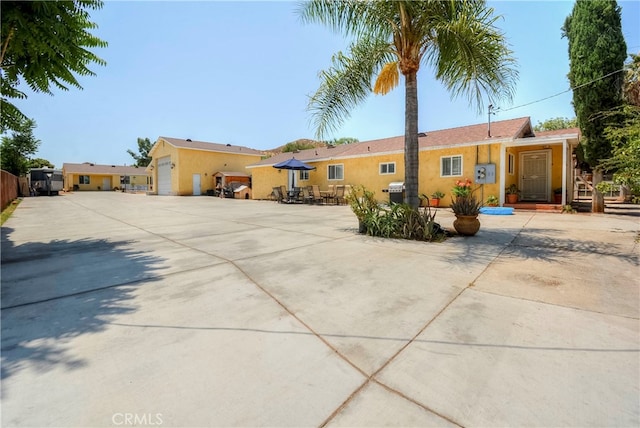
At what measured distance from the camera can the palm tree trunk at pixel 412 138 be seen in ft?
22.6

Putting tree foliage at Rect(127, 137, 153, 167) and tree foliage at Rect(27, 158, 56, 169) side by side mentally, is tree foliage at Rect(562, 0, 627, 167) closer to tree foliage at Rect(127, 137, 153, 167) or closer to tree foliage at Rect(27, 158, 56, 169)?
tree foliage at Rect(27, 158, 56, 169)

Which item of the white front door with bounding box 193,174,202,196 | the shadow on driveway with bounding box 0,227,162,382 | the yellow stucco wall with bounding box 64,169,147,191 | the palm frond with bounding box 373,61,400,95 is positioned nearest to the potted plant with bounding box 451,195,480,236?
the palm frond with bounding box 373,61,400,95

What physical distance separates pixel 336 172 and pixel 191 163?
18.0 m

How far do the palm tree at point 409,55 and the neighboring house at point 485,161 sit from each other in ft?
22.6

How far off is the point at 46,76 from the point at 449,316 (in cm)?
746

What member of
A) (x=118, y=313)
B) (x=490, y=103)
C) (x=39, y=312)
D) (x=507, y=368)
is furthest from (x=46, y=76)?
(x=490, y=103)

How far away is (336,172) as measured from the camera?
65.1 ft

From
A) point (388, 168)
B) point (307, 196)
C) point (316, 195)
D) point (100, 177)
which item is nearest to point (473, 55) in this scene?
point (388, 168)

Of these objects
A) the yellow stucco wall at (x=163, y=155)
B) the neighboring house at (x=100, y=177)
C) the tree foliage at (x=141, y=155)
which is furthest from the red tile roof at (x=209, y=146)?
the tree foliage at (x=141, y=155)

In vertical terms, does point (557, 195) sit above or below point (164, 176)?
below

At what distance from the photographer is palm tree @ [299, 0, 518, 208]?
5.86 metres

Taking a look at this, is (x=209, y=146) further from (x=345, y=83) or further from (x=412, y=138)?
(x=412, y=138)

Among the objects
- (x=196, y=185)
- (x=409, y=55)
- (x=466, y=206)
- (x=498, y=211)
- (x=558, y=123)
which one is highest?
A: (x=558, y=123)

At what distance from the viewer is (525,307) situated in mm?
2977
